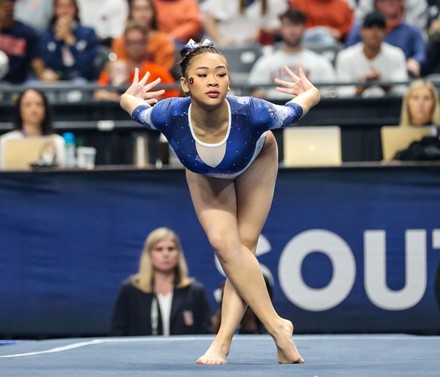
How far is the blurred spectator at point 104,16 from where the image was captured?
1187 cm

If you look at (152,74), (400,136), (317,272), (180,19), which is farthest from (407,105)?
(180,19)

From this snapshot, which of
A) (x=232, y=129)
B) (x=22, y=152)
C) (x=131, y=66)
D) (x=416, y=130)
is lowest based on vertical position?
(x=232, y=129)

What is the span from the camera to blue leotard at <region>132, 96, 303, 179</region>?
4961mm

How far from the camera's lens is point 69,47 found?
11062mm

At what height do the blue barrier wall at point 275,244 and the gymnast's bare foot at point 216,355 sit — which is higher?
the blue barrier wall at point 275,244

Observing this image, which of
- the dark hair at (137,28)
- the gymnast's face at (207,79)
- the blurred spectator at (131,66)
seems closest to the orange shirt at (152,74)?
the blurred spectator at (131,66)

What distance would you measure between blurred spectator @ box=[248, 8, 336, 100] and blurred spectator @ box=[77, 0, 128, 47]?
2028 millimetres

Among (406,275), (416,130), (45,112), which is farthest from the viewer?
(45,112)

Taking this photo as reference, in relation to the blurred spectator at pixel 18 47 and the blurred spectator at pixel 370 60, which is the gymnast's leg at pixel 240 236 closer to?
the blurred spectator at pixel 370 60

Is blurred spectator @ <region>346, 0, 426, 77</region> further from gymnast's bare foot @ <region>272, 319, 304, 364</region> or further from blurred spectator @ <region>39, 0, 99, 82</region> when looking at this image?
gymnast's bare foot @ <region>272, 319, 304, 364</region>

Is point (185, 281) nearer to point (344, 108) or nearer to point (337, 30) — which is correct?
point (344, 108)

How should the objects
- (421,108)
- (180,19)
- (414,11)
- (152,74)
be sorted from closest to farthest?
(421,108)
(152,74)
(180,19)
(414,11)

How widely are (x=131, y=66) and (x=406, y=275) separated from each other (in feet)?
11.5

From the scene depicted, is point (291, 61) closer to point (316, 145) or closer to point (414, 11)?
point (414, 11)
